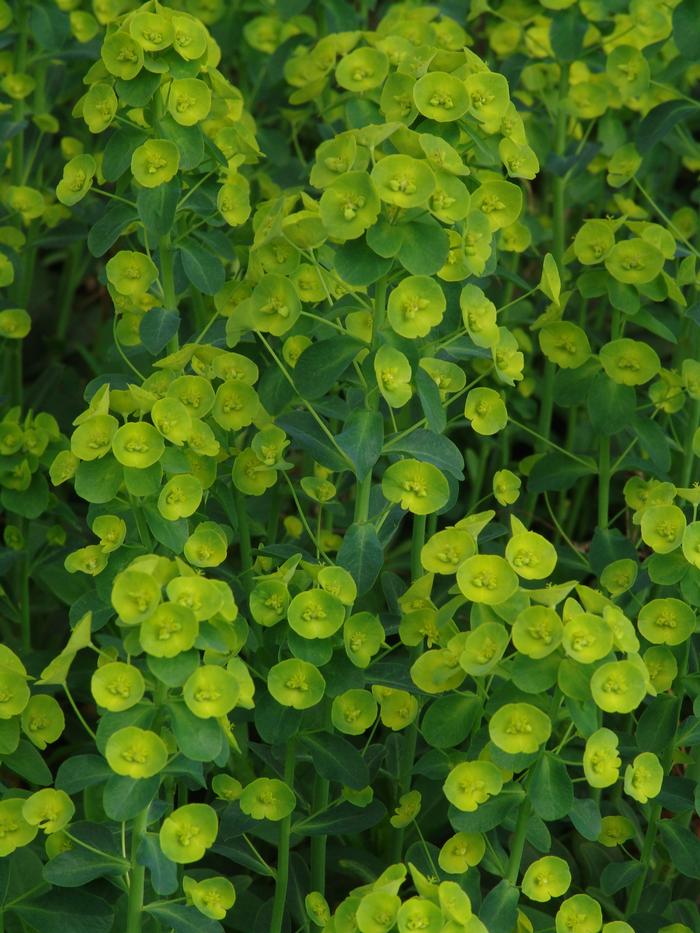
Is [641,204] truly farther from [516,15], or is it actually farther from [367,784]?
[367,784]

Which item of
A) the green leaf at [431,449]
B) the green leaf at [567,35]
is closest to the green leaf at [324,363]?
the green leaf at [431,449]

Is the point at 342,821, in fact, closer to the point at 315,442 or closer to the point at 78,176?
the point at 315,442

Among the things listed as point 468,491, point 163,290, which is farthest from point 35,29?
point 468,491

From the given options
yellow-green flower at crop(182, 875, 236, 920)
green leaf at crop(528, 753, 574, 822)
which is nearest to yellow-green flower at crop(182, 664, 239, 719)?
yellow-green flower at crop(182, 875, 236, 920)

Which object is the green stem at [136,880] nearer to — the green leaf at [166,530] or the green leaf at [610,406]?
the green leaf at [166,530]

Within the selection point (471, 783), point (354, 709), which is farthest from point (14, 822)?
point (471, 783)

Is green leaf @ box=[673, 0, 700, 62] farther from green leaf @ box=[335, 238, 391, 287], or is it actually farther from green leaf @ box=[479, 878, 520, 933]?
green leaf @ box=[479, 878, 520, 933]
